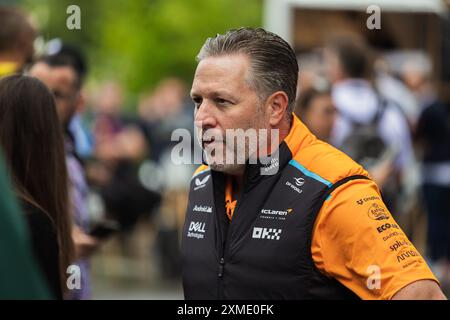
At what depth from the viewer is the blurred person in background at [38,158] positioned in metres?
3.89

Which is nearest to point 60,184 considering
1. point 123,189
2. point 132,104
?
point 123,189

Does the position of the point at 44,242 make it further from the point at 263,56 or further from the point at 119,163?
the point at 119,163

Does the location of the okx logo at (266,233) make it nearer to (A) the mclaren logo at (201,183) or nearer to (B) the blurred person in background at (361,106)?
(A) the mclaren logo at (201,183)

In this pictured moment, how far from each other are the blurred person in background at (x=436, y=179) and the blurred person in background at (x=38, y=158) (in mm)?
7605

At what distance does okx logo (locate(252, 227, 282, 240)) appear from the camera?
11.3 feet

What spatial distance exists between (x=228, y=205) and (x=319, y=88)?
11.8ft

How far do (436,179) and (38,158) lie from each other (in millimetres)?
8234

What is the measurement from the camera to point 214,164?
12.0 feet

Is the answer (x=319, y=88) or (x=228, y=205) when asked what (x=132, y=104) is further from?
(x=228, y=205)

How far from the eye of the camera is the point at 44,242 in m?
3.84

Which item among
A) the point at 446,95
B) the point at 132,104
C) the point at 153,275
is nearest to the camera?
the point at 446,95

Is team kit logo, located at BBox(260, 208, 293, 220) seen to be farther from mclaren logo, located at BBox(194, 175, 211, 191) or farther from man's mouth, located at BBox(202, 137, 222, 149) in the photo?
mclaren logo, located at BBox(194, 175, 211, 191)
